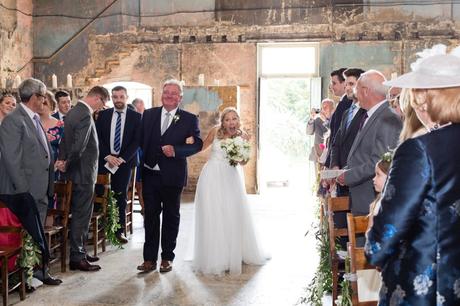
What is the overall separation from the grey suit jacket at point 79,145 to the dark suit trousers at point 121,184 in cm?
129

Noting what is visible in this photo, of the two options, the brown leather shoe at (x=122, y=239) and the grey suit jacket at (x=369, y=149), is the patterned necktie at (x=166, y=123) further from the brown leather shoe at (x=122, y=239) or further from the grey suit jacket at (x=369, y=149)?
the grey suit jacket at (x=369, y=149)

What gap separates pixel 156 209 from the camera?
576 cm

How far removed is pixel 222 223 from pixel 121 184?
1857 mm

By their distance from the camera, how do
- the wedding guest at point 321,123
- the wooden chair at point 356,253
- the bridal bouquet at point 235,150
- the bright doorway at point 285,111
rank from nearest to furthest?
1. the wooden chair at point 356,253
2. the bridal bouquet at point 235,150
3. the wedding guest at point 321,123
4. the bright doorway at point 285,111

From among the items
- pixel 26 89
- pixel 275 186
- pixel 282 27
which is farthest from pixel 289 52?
pixel 26 89

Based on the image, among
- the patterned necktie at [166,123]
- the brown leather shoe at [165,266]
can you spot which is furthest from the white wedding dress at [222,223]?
the patterned necktie at [166,123]

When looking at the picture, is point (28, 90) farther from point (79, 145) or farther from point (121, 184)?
point (121, 184)

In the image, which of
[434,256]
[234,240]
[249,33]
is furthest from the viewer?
[249,33]

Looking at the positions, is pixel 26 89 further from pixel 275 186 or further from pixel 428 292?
pixel 275 186

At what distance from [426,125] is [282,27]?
37.0 feet

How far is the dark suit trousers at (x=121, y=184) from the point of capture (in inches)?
281

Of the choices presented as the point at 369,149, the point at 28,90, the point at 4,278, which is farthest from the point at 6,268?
the point at 369,149

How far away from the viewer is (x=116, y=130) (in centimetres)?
718

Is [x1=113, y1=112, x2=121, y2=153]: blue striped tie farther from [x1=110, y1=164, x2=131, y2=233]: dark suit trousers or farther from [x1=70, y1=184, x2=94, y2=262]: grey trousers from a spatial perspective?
[x1=70, y1=184, x2=94, y2=262]: grey trousers
